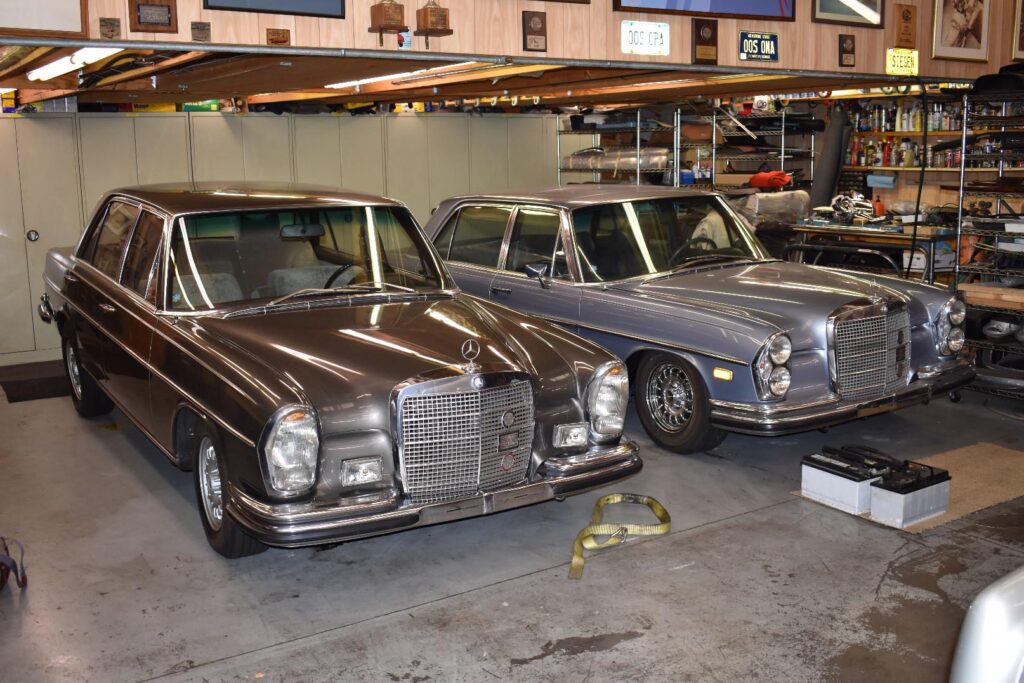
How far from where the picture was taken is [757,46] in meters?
6.60

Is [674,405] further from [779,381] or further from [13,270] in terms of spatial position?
[13,270]

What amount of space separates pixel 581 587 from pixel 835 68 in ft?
14.5

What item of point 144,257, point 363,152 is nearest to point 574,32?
point 144,257

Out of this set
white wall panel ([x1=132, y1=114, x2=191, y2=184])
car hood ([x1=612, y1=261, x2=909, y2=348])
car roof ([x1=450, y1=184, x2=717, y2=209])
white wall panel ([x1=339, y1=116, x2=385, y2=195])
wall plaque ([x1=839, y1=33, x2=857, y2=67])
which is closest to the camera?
Result: car hood ([x1=612, y1=261, x2=909, y2=348])

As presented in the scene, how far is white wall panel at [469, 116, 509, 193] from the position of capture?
12.4 metres

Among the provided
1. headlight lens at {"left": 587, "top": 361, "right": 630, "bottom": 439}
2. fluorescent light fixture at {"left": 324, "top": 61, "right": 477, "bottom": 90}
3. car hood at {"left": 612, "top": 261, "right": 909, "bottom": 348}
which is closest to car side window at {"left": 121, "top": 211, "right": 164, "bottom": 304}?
fluorescent light fixture at {"left": 324, "top": 61, "right": 477, "bottom": 90}

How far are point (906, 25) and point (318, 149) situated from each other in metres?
6.36

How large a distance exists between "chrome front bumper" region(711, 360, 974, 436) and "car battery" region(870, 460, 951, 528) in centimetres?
51

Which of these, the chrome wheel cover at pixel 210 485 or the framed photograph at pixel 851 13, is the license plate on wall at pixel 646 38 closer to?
the framed photograph at pixel 851 13

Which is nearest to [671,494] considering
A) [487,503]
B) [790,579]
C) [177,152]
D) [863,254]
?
[790,579]

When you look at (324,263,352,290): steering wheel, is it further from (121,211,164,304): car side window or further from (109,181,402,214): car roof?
(121,211,164,304): car side window

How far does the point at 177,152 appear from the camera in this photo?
1018 centimetres

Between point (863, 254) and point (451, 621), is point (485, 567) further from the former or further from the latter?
point (863, 254)

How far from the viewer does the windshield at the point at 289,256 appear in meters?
4.94
